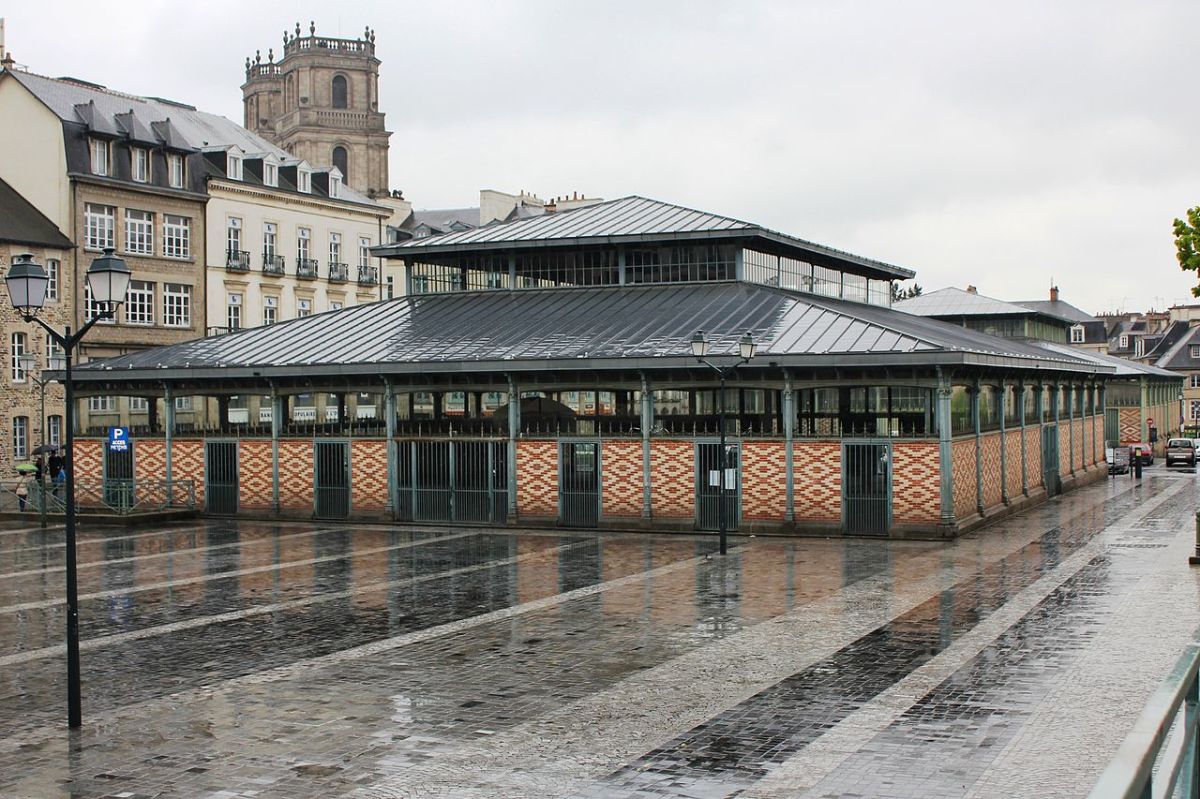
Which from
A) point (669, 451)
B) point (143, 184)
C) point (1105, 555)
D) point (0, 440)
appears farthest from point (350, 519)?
point (143, 184)

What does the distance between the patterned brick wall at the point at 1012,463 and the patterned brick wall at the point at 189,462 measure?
67.6ft

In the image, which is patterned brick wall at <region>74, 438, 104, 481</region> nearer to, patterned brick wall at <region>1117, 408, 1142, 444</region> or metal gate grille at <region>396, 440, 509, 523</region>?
metal gate grille at <region>396, 440, 509, 523</region>

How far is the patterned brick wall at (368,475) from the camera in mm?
32000

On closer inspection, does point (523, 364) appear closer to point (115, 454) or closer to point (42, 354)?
point (115, 454)

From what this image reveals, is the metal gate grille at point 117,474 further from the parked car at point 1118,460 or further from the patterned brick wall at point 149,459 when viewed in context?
the parked car at point 1118,460

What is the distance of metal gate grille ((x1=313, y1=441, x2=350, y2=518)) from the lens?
32.3 meters

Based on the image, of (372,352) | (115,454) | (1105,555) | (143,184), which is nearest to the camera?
(1105,555)

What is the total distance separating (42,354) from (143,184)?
335 inches

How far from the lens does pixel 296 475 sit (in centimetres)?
3278

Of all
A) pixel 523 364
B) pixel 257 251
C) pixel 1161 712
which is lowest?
pixel 1161 712

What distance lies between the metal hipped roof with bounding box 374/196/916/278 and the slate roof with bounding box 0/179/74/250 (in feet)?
57.3

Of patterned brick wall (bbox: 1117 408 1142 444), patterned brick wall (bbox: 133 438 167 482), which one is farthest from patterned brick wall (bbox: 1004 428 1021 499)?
patterned brick wall (bbox: 1117 408 1142 444)

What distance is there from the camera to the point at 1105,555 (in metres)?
24.1

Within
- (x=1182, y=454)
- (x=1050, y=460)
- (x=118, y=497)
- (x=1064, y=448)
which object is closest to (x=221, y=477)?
(x=118, y=497)
